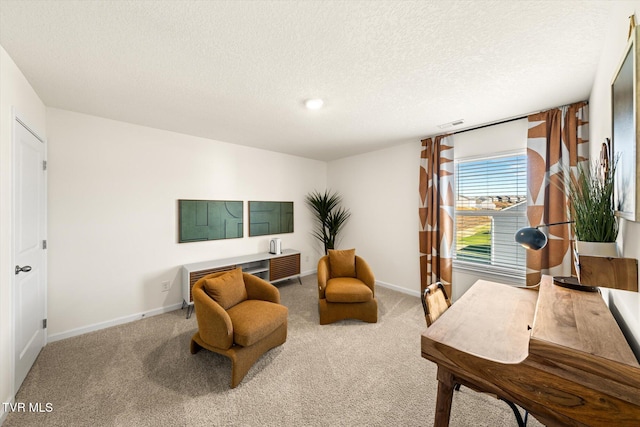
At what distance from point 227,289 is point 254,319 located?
445 millimetres

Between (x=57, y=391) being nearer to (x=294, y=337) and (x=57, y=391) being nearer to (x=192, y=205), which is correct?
(x=294, y=337)

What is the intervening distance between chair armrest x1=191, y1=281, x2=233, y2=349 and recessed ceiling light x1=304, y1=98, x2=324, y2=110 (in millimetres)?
2029

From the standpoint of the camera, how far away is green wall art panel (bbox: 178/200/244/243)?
10.7 feet

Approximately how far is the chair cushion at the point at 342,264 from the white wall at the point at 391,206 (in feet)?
3.56

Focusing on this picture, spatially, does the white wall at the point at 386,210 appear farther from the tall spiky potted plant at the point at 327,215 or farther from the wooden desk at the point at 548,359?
the wooden desk at the point at 548,359

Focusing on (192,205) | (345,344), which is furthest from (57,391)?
(345,344)

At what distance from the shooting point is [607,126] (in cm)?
150

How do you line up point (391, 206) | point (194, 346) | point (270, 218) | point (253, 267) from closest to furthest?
point (194, 346) → point (253, 267) → point (391, 206) → point (270, 218)

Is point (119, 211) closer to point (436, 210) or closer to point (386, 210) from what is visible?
point (386, 210)

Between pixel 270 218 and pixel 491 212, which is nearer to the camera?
pixel 491 212

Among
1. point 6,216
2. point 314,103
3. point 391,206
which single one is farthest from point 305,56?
point 391,206

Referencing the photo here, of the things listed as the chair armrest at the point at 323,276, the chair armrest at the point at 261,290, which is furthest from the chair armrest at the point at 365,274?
the chair armrest at the point at 261,290

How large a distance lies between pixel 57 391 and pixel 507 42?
4057 mm

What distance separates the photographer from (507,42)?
1482 mm
